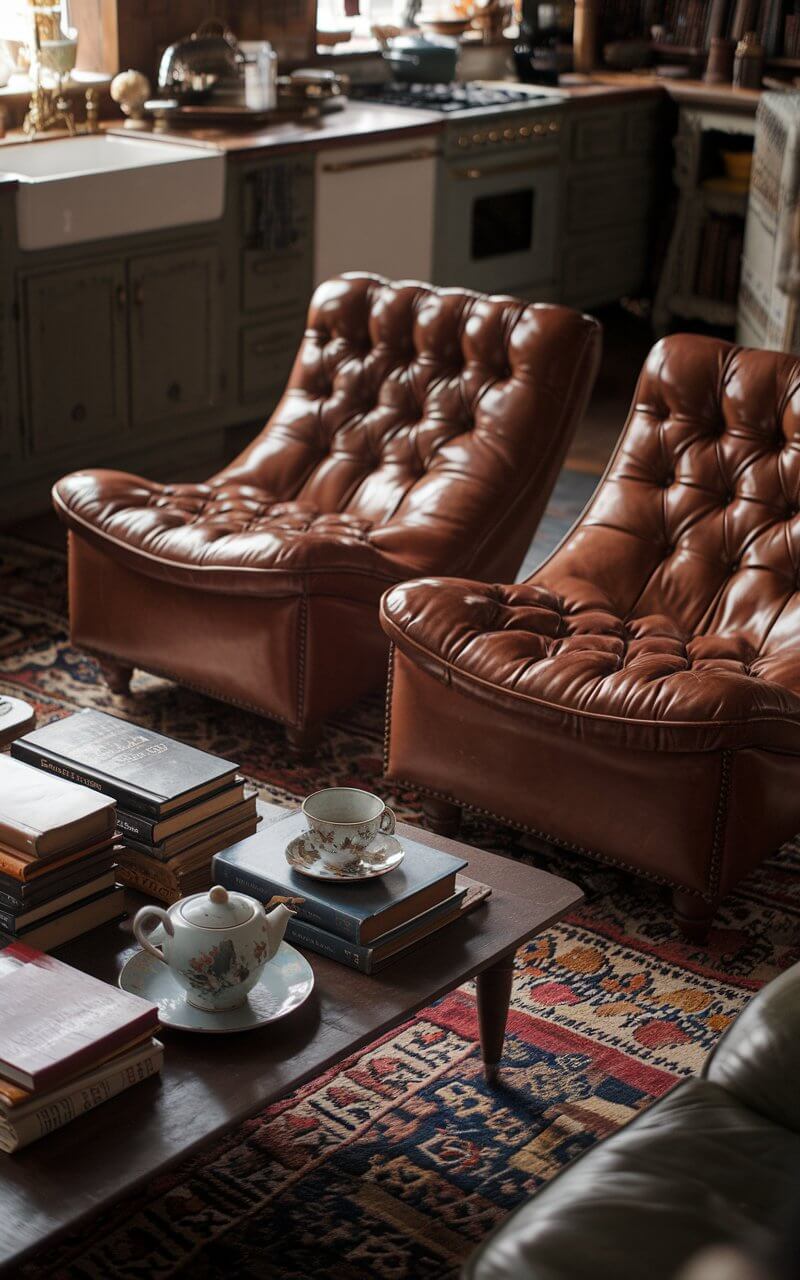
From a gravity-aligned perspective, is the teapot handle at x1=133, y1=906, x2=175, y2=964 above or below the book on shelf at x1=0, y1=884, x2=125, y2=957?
above

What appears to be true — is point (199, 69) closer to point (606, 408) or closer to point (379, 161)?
point (379, 161)

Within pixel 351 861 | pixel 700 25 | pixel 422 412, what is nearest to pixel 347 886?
pixel 351 861

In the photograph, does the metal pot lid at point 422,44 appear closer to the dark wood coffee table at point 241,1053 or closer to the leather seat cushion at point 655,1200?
the dark wood coffee table at point 241,1053

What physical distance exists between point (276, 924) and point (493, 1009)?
0.51 meters

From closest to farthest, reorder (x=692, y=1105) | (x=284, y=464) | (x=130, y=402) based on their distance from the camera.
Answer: (x=692, y=1105) < (x=284, y=464) < (x=130, y=402)

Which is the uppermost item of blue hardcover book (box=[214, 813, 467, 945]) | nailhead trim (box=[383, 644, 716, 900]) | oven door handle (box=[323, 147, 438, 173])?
oven door handle (box=[323, 147, 438, 173])

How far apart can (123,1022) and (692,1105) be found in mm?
625

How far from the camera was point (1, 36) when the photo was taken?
5.16 meters

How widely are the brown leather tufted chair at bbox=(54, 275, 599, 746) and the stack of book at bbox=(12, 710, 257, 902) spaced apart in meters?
0.95

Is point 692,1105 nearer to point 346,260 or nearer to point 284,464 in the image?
point 284,464

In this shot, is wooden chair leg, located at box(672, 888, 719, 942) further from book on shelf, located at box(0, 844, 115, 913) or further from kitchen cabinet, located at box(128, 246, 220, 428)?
kitchen cabinet, located at box(128, 246, 220, 428)

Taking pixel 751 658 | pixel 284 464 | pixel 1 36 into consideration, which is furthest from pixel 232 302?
pixel 751 658

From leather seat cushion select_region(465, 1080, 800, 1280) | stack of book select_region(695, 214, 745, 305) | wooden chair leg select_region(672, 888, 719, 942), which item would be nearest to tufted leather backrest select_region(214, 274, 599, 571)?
wooden chair leg select_region(672, 888, 719, 942)

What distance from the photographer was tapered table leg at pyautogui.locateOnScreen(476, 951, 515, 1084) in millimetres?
2268
